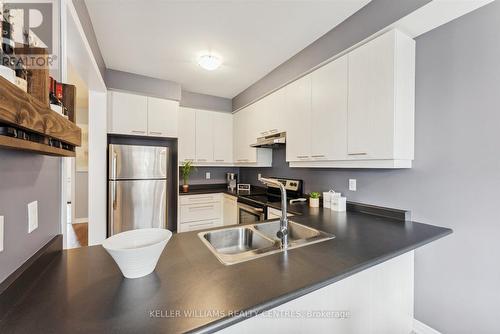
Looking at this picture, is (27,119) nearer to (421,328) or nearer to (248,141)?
(421,328)

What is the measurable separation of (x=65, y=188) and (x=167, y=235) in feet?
2.41

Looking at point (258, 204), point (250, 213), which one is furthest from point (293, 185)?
point (250, 213)

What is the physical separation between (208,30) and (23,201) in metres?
1.87

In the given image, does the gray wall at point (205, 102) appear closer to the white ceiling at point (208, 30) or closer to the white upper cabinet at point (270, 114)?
the white ceiling at point (208, 30)

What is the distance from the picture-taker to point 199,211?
3.31 meters

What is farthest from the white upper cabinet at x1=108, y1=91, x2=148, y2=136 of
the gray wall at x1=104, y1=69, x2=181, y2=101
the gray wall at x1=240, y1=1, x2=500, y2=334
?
the gray wall at x1=240, y1=1, x2=500, y2=334

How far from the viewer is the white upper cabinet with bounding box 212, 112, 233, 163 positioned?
3672 millimetres

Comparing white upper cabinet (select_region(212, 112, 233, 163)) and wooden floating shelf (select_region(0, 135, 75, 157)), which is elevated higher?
white upper cabinet (select_region(212, 112, 233, 163))

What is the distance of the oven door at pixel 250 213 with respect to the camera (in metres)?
Result: 2.42

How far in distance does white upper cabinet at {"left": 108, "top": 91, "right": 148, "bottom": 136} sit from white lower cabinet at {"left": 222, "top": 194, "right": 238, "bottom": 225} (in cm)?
152

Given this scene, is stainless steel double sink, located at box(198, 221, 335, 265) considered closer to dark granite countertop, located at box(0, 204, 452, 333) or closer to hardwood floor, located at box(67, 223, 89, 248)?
dark granite countertop, located at box(0, 204, 452, 333)

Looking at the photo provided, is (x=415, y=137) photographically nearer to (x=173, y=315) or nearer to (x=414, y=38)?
(x=414, y=38)

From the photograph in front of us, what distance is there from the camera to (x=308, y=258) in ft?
3.30

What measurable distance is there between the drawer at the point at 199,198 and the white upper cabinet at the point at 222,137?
0.63m
